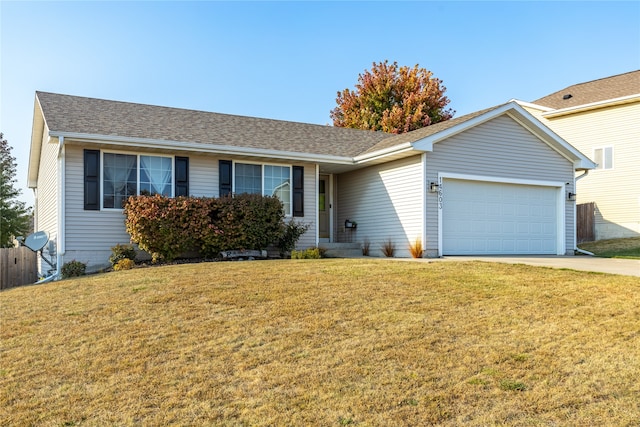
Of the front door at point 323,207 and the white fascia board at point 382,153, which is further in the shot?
the front door at point 323,207

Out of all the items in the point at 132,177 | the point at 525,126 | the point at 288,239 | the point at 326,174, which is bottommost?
the point at 288,239

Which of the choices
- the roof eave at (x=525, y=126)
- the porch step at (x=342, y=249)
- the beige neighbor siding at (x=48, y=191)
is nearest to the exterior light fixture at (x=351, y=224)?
the porch step at (x=342, y=249)

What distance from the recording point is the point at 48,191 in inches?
600

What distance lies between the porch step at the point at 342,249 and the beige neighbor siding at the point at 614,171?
411 inches

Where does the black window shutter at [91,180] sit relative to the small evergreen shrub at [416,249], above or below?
above

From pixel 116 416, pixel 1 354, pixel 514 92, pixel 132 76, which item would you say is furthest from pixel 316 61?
pixel 116 416

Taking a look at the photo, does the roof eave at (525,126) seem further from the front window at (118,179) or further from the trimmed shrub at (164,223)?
the front window at (118,179)

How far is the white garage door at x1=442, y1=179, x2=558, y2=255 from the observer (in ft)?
46.5

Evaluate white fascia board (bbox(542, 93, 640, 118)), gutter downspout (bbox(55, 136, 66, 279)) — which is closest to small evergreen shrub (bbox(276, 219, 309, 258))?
gutter downspout (bbox(55, 136, 66, 279))

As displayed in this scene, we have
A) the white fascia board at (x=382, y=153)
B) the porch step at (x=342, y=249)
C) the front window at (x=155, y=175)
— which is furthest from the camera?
the porch step at (x=342, y=249)

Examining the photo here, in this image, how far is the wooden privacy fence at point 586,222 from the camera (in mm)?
20109

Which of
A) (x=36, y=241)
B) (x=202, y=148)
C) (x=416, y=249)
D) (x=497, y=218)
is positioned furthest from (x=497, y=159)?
(x=36, y=241)

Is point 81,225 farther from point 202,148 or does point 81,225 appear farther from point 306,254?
point 306,254

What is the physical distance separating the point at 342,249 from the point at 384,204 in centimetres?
189
